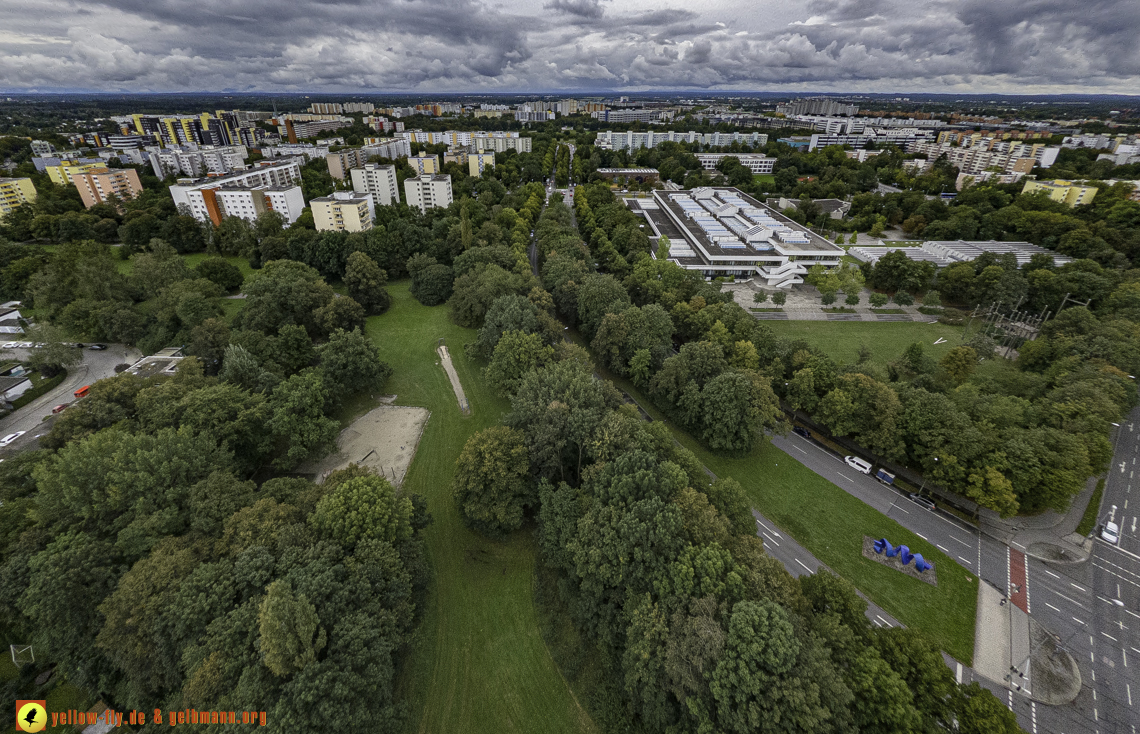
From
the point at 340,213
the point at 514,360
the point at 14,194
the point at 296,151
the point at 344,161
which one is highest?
the point at 296,151

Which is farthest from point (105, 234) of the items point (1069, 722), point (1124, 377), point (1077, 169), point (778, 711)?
point (1077, 169)

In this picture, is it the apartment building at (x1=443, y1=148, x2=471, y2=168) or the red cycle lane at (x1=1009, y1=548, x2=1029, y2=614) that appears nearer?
the red cycle lane at (x1=1009, y1=548, x2=1029, y2=614)

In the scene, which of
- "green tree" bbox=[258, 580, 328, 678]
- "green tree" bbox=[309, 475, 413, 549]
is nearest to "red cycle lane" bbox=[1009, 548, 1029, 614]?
"green tree" bbox=[309, 475, 413, 549]

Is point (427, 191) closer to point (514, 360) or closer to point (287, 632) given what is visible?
point (514, 360)

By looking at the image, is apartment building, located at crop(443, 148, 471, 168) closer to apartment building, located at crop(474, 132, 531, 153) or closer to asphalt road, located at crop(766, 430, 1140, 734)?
apartment building, located at crop(474, 132, 531, 153)

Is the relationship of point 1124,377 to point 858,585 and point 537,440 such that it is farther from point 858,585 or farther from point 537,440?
point 537,440

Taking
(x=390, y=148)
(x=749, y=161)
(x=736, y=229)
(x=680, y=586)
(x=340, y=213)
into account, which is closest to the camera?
(x=680, y=586)

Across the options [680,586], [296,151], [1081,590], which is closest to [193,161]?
[296,151]
